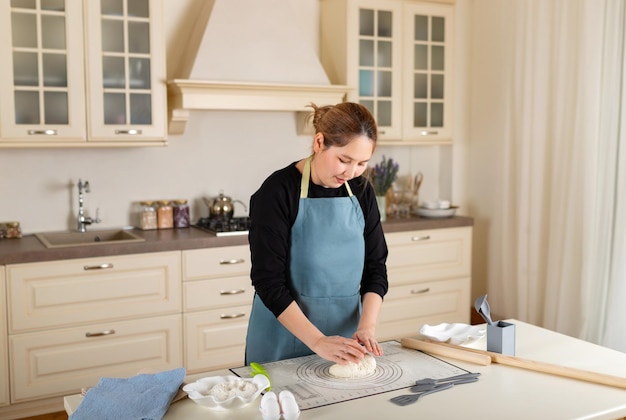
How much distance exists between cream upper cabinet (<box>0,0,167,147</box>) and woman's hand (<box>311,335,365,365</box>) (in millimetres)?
2191

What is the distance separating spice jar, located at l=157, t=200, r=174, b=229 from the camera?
412 centimetres

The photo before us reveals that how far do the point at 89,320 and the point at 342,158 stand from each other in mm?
2005

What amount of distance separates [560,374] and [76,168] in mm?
2985

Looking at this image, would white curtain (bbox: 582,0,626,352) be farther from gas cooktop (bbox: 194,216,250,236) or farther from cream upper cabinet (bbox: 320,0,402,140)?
gas cooktop (bbox: 194,216,250,236)

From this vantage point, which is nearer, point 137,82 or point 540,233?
point 137,82

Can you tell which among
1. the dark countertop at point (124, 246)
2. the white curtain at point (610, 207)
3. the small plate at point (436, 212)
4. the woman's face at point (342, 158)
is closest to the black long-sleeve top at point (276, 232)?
the woman's face at point (342, 158)

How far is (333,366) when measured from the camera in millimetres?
1975

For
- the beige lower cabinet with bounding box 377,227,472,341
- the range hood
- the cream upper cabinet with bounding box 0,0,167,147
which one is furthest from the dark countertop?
the beige lower cabinet with bounding box 377,227,472,341

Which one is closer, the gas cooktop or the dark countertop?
the dark countertop

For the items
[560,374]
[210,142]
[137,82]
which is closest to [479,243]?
[210,142]

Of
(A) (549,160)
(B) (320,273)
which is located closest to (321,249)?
(B) (320,273)

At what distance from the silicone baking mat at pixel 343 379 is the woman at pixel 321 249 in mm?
57

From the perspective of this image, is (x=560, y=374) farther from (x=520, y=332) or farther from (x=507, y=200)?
(x=507, y=200)

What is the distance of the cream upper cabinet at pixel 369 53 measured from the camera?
14.3 feet
